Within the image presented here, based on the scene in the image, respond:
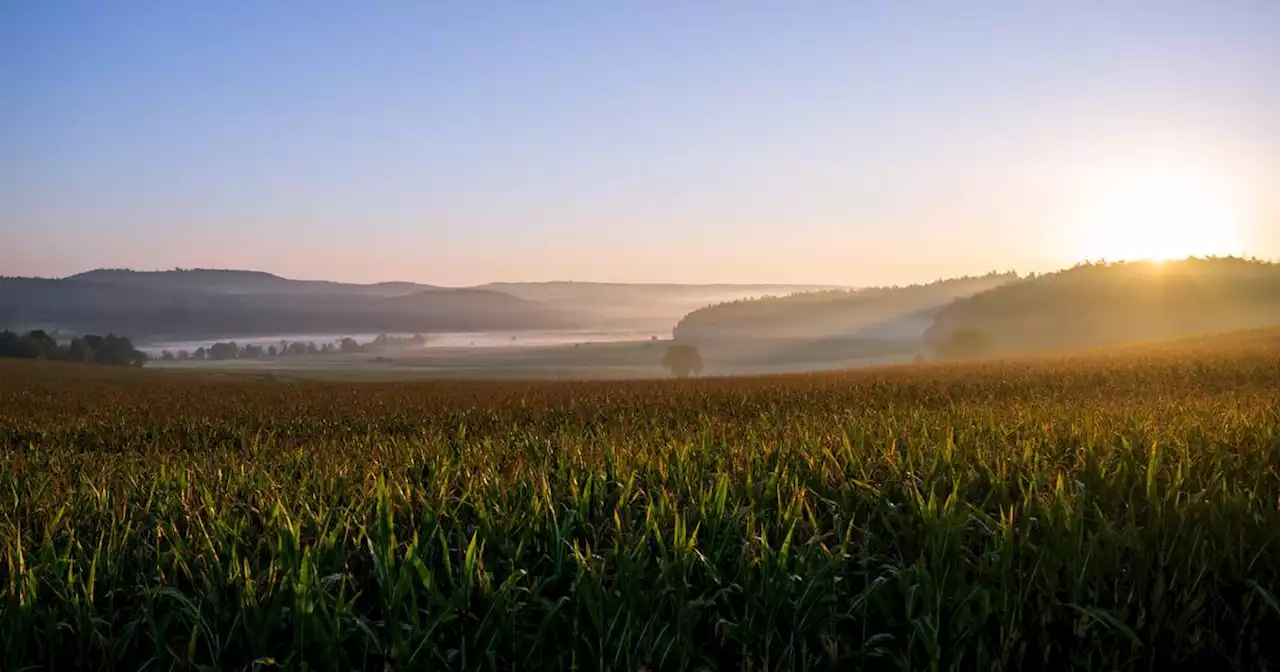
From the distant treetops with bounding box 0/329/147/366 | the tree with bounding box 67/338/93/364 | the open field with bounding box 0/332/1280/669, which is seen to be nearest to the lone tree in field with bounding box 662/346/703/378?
the distant treetops with bounding box 0/329/147/366

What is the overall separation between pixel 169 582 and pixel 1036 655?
14.3ft

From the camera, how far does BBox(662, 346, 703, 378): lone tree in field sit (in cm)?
10656

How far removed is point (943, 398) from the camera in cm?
1791

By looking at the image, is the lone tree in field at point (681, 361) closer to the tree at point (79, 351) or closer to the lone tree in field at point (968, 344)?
the lone tree in field at point (968, 344)

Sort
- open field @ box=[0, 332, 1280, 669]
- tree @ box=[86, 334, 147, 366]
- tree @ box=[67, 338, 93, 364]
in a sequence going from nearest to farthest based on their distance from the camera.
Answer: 1. open field @ box=[0, 332, 1280, 669]
2. tree @ box=[67, 338, 93, 364]
3. tree @ box=[86, 334, 147, 366]

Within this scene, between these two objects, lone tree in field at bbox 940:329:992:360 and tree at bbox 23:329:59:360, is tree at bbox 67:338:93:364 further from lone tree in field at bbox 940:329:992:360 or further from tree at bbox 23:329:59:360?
lone tree in field at bbox 940:329:992:360

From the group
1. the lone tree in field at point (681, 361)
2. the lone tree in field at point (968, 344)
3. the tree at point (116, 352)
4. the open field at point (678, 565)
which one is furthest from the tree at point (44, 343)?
the lone tree in field at point (968, 344)

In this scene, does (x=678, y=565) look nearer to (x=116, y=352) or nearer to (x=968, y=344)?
(x=116, y=352)

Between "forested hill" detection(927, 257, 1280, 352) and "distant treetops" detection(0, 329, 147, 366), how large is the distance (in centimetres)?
8726

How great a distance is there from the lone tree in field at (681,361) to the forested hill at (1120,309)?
98.3 feet

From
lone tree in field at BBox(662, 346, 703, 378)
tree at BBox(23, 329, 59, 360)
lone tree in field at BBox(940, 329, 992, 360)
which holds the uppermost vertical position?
tree at BBox(23, 329, 59, 360)

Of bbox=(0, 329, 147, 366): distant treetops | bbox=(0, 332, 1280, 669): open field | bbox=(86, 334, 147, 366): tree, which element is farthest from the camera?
bbox=(86, 334, 147, 366): tree

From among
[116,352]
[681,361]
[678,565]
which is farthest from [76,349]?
[678,565]

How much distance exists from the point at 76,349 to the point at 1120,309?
4444 inches
